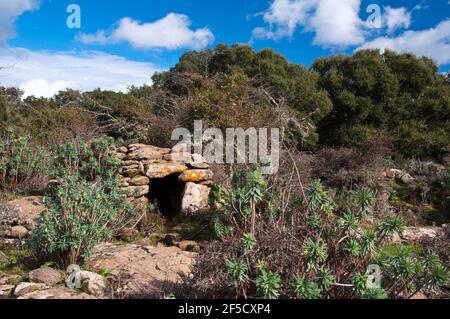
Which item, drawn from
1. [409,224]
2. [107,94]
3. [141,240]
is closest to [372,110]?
[409,224]

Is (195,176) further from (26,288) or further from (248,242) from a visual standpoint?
(248,242)

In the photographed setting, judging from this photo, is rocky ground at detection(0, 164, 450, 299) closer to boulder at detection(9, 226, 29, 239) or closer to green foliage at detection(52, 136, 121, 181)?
boulder at detection(9, 226, 29, 239)

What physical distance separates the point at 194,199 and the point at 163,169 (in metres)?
0.85

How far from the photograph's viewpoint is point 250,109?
407 inches

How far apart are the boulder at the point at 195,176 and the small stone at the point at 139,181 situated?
0.65 m

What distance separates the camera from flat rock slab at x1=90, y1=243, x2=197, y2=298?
4.37m

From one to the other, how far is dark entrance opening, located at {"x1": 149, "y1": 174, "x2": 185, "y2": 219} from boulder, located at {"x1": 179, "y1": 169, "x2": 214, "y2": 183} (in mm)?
248

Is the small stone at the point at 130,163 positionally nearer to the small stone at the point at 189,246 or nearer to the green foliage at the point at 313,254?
the small stone at the point at 189,246

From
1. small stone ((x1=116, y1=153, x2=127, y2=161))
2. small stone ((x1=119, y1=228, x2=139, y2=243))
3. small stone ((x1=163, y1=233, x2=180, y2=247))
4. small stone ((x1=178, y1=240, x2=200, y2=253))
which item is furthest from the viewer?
small stone ((x1=116, y1=153, x2=127, y2=161))

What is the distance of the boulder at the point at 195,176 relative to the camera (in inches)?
309

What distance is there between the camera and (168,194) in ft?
28.7

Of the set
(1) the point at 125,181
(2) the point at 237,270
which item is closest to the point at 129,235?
(1) the point at 125,181

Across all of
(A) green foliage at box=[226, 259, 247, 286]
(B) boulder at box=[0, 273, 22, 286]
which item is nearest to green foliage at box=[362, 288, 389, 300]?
(A) green foliage at box=[226, 259, 247, 286]
